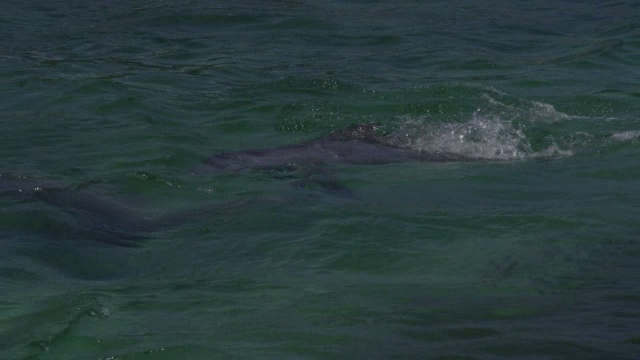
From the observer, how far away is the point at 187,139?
966 cm

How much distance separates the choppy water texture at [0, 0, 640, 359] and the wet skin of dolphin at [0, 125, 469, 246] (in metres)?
0.04

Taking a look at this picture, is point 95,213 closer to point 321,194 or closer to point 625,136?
point 321,194

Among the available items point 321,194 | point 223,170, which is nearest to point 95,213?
point 223,170

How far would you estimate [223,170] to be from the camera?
852 centimetres

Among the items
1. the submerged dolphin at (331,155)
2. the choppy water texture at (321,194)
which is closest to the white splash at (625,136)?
the choppy water texture at (321,194)

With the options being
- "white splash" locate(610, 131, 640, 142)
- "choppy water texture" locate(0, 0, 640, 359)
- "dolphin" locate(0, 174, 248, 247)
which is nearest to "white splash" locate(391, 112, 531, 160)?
"choppy water texture" locate(0, 0, 640, 359)

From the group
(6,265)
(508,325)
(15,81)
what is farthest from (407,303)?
(15,81)

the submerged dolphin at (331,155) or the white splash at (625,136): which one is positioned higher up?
the white splash at (625,136)

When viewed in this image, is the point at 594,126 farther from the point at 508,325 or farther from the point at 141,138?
the point at 508,325

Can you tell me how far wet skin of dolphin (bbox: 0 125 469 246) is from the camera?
23.6 feet

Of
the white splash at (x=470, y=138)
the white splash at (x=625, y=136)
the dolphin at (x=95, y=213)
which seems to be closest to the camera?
the dolphin at (x=95, y=213)

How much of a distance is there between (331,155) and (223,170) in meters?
0.85

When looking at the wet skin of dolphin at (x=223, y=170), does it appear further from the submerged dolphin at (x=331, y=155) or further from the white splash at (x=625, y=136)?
the white splash at (x=625, y=136)

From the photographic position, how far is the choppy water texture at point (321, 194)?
212 inches
